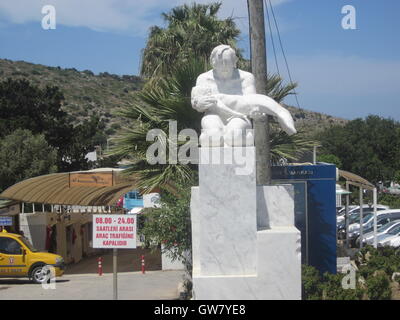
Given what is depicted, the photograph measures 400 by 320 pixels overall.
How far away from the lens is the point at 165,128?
11.6 metres

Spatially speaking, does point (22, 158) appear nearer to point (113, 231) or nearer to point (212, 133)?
point (113, 231)

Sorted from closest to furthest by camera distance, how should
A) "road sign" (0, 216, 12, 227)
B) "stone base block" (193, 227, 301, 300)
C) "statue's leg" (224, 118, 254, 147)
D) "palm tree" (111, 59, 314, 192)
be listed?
"stone base block" (193, 227, 301, 300)
"statue's leg" (224, 118, 254, 147)
"palm tree" (111, 59, 314, 192)
"road sign" (0, 216, 12, 227)

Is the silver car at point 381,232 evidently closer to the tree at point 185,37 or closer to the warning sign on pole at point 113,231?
the tree at point 185,37

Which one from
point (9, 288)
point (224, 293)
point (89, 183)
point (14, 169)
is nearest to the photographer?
point (224, 293)

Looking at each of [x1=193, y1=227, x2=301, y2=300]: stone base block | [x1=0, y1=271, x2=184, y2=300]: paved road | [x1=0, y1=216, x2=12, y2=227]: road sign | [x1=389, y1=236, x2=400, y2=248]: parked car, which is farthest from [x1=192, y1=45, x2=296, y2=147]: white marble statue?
[x1=0, y1=216, x2=12, y2=227]: road sign

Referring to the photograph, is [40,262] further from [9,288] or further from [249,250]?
[249,250]

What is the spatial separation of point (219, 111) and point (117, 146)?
399 centimetres

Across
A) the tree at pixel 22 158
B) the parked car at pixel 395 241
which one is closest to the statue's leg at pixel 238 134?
the parked car at pixel 395 241

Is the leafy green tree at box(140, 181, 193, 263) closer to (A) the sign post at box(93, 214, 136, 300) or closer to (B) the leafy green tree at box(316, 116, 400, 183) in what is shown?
(A) the sign post at box(93, 214, 136, 300)

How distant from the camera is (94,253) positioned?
27219 millimetres

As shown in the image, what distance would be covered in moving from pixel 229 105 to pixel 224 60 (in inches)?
26.7

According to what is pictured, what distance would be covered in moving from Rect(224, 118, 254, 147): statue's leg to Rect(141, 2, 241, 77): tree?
11552 mm

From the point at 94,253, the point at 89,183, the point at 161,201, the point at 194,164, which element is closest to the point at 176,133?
the point at 194,164

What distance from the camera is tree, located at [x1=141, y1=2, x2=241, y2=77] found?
1958cm
